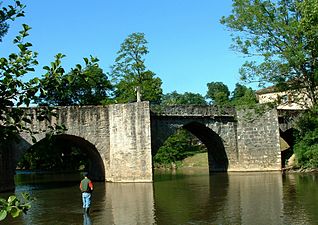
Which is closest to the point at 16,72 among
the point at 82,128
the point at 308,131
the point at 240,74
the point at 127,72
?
the point at 240,74

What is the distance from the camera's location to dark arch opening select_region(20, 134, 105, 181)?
27.0 meters

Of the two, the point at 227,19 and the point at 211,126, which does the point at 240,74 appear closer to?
the point at 227,19

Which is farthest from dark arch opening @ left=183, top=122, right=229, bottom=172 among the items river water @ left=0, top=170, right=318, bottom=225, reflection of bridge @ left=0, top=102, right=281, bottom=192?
river water @ left=0, top=170, right=318, bottom=225

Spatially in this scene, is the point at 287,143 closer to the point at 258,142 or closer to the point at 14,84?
the point at 258,142

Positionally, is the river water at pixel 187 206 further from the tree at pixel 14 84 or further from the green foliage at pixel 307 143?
the tree at pixel 14 84

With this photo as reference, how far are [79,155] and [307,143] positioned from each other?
95.2 ft

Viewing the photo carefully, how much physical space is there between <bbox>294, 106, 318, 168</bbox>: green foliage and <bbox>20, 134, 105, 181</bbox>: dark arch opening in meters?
12.4

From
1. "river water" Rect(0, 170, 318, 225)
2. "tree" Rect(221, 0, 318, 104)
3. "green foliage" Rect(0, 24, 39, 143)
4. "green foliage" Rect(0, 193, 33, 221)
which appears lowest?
"river water" Rect(0, 170, 318, 225)

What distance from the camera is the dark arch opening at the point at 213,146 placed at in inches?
1220

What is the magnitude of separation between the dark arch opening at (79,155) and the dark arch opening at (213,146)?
6.77 meters

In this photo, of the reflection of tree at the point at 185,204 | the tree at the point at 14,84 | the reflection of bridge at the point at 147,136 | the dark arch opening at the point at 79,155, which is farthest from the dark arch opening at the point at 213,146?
the tree at the point at 14,84

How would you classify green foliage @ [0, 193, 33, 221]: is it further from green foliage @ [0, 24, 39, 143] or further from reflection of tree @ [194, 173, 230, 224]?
reflection of tree @ [194, 173, 230, 224]

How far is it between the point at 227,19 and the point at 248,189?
906 cm

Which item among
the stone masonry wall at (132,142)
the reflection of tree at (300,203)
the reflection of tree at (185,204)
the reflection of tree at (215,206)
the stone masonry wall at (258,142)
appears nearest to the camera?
the reflection of tree at (300,203)
